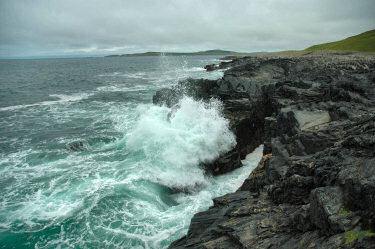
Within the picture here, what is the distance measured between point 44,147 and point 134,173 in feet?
35.8

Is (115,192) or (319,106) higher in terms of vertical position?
(319,106)

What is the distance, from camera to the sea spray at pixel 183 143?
16.9 m

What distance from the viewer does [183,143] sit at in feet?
63.6

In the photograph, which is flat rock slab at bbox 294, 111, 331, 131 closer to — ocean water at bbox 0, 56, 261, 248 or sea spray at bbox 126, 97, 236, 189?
ocean water at bbox 0, 56, 261, 248

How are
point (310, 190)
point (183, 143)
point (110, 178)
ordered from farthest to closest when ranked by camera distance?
point (183, 143)
point (110, 178)
point (310, 190)

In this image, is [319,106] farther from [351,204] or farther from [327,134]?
[351,204]

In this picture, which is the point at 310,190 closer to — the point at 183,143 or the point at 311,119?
the point at 311,119

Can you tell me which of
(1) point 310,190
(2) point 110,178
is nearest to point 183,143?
(2) point 110,178

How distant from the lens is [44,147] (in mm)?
22266

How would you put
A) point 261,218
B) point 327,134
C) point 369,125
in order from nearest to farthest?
1. point 261,218
2. point 369,125
3. point 327,134

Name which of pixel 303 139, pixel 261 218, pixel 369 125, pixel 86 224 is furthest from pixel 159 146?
pixel 369 125

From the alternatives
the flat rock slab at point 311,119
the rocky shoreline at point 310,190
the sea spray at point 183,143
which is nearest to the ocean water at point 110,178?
the sea spray at point 183,143

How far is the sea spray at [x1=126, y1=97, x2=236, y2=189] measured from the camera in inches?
667

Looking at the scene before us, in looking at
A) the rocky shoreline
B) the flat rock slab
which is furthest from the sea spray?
the flat rock slab
